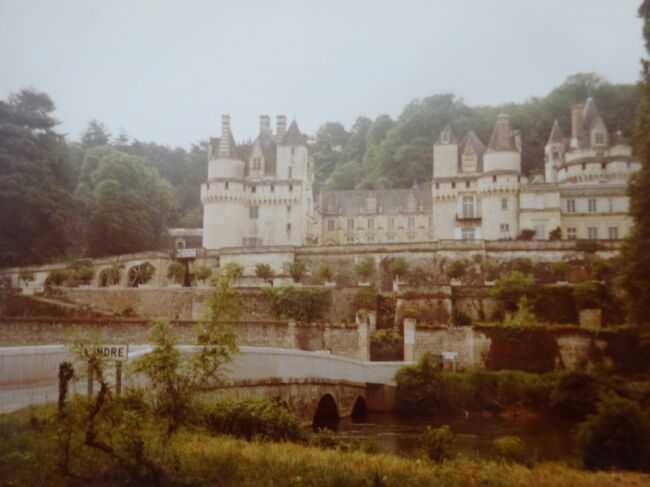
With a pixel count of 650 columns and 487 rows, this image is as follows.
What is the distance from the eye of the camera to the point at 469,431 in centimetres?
2141

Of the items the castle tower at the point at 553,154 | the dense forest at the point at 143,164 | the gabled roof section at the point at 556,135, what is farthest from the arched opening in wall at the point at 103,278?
the castle tower at the point at 553,154

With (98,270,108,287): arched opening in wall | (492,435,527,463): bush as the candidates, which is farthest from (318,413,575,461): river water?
(98,270,108,287): arched opening in wall

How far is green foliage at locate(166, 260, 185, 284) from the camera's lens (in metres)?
41.3

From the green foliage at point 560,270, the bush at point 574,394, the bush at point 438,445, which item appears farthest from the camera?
the green foliage at point 560,270

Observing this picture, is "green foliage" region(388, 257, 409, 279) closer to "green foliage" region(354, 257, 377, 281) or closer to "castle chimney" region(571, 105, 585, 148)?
"green foliage" region(354, 257, 377, 281)

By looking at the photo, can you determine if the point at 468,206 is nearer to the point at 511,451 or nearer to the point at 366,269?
the point at 366,269

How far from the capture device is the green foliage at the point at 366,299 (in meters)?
34.9

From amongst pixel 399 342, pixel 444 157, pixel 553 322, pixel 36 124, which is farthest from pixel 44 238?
pixel 444 157

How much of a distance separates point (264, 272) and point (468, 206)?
13.9 m

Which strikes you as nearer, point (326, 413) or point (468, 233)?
point (326, 413)

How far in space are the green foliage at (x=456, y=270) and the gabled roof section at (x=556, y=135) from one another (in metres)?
8.27

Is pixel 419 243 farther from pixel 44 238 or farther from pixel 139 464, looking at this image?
pixel 139 464

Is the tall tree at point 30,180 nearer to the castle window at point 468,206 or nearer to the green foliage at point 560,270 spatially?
the green foliage at point 560,270

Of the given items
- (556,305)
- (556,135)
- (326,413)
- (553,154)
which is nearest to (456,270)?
(556,305)
